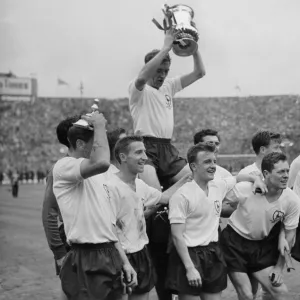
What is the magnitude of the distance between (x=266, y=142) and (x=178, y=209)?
131 centimetres

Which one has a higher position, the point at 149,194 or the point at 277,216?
the point at 149,194

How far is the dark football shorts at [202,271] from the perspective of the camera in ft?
16.0

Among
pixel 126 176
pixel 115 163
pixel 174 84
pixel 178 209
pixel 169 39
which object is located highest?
pixel 169 39

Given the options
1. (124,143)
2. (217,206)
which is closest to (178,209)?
(217,206)

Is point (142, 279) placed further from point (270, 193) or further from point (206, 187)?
point (270, 193)

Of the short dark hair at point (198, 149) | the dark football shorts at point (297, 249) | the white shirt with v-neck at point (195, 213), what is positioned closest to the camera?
the white shirt with v-neck at point (195, 213)

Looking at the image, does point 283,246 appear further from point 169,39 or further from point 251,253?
point 169,39

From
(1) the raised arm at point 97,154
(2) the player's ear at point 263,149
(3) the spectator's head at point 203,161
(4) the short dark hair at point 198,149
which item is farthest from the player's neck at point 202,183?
(1) the raised arm at point 97,154

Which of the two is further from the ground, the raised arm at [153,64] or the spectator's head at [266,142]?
the raised arm at [153,64]

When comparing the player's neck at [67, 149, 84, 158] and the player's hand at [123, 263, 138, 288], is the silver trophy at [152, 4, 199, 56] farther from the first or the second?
the player's hand at [123, 263, 138, 288]

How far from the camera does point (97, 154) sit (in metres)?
3.84

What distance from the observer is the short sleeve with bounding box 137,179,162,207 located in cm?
491

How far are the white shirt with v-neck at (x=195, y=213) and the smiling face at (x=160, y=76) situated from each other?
3.41 ft

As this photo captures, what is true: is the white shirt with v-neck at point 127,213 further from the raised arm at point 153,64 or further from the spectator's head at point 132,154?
the raised arm at point 153,64
